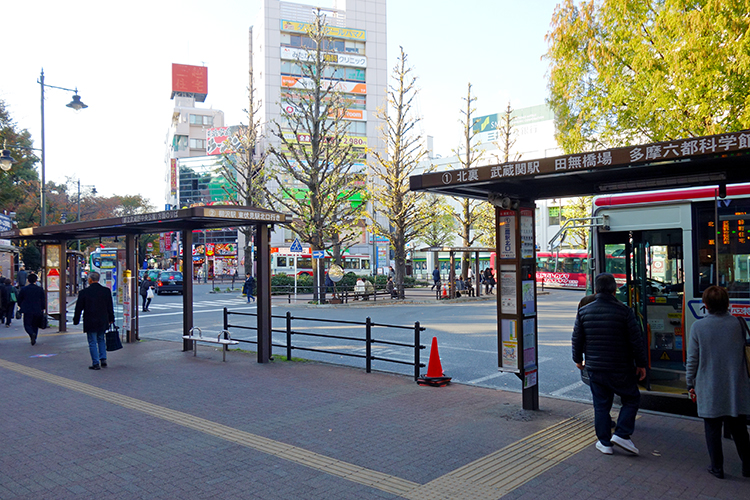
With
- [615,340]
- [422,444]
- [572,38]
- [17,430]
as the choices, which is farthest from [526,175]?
[572,38]

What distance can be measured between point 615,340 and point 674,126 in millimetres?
9901

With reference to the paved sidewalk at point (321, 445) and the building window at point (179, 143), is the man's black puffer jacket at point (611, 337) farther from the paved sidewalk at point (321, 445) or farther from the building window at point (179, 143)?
the building window at point (179, 143)

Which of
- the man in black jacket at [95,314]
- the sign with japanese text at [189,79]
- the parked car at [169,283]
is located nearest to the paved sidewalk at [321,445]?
the man in black jacket at [95,314]

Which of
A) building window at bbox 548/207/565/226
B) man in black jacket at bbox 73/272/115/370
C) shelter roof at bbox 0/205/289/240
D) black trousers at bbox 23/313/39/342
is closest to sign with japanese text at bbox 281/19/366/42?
building window at bbox 548/207/565/226

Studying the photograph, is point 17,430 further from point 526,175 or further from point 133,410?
point 526,175

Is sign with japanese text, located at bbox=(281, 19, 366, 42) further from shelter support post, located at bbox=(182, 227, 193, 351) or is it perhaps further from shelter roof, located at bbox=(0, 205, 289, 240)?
shelter support post, located at bbox=(182, 227, 193, 351)

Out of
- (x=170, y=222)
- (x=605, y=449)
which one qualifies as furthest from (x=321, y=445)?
(x=170, y=222)

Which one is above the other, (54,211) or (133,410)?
(54,211)

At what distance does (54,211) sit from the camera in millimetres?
46250

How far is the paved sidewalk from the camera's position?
15.7ft

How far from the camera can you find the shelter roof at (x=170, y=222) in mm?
10438

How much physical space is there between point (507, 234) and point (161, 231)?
1006 cm

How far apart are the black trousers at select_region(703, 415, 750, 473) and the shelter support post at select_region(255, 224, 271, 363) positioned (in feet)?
26.2

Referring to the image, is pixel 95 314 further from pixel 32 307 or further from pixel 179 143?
pixel 179 143
